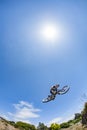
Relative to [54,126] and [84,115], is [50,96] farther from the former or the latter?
[54,126]

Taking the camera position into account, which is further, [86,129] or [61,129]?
[61,129]

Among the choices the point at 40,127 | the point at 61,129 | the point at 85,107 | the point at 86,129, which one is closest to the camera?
the point at 86,129

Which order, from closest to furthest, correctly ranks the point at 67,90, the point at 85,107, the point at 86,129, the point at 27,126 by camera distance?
the point at 67,90
the point at 86,129
the point at 85,107
the point at 27,126

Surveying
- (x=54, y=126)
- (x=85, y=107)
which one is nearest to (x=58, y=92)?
(x=85, y=107)

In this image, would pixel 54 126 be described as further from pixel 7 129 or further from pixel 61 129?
pixel 7 129

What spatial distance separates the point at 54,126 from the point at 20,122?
64.2 ft

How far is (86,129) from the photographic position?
37562 millimetres

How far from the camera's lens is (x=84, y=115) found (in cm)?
4606

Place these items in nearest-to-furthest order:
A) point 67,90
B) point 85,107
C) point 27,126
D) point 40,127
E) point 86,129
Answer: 1. point 67,90
2. point 86,129
3. point 85,107
4. point 27,126
5. point 40,127

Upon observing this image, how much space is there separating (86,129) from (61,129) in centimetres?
1897

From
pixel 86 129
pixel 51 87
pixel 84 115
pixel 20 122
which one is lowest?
pixel 86 129

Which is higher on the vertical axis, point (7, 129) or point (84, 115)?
point (84, 115)

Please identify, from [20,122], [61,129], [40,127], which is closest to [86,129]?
[61,129]

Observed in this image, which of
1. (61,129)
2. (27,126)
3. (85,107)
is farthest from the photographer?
(27,126)
